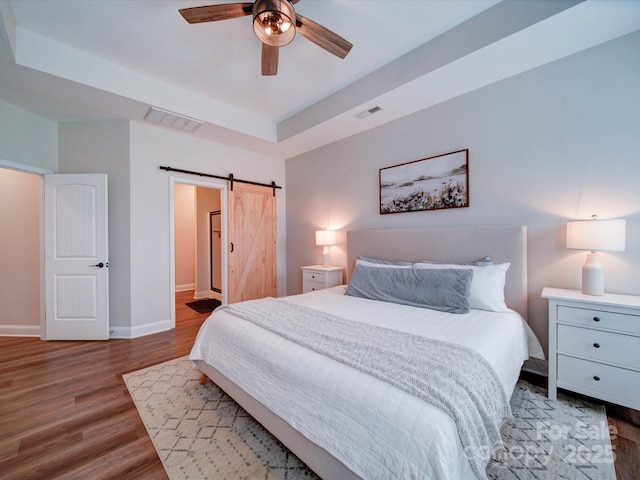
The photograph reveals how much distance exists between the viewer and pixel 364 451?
103cm

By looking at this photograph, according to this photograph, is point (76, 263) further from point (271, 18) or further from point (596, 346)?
point (596, 346)

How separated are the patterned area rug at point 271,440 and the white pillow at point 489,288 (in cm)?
→ 71

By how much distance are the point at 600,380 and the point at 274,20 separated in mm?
3267

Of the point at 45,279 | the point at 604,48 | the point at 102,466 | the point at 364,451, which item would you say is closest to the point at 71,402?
the point at 102,466

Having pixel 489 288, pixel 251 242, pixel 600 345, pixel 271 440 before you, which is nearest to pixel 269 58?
pixel 489 288

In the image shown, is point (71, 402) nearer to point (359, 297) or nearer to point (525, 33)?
point (359, 297)

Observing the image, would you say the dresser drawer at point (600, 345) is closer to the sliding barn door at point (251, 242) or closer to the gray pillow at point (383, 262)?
the gray pillow at point (383, 262)

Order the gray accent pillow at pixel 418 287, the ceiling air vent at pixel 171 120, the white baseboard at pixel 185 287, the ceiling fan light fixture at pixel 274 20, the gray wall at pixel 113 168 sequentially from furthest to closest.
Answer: the white baseboard at pixel 185 287, the gray wall at pixel 113 168, the ceiling air vent at pixel 171 120, the gray accent pillow at pixel 418 287, the ceiling fan light fixture at pixel 274 20

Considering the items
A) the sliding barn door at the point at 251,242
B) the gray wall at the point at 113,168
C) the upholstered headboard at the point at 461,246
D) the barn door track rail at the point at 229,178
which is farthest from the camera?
the sliding barn door at the point at 251,242

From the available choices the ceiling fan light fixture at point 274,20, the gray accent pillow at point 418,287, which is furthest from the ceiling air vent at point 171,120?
the gray accent pillow at point 418,287

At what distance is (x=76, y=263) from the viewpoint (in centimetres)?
329

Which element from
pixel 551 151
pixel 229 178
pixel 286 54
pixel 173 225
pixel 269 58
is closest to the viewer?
pixel 269 58

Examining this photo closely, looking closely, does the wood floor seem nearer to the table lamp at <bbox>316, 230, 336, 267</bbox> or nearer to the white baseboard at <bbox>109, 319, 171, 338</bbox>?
the white baseboard at <bbox>109, 319, 171, 338</bbox>

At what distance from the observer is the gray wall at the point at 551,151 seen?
202 cm
